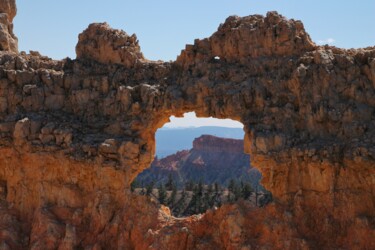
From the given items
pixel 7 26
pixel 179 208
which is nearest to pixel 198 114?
pixel 7 26

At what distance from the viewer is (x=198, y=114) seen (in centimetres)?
1798

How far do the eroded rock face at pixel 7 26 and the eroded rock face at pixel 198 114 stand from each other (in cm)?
208

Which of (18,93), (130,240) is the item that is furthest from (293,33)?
(18,93)

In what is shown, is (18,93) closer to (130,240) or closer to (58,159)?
(58,159)

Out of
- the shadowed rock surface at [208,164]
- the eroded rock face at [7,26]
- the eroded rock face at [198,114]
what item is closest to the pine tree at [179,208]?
the eroded rock face at [7,26]

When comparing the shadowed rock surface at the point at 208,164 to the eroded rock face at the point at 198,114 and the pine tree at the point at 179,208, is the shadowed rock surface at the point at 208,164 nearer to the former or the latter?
the pine tree at the point at 179,208

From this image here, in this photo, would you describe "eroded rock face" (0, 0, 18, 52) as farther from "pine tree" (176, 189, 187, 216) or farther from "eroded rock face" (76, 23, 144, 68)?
"pine tree" (176, 189, 187, 216)

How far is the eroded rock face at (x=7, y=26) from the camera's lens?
21750 millimetres

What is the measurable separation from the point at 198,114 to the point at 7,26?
11.6 m

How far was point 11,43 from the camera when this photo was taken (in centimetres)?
2230

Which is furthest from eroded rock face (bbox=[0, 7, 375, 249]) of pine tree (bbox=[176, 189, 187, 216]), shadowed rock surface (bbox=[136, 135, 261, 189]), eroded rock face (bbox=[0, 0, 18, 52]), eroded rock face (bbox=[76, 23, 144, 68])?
shadowed rock surface (bbox=[136, 135, 261, 189])

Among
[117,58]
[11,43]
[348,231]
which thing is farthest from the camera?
[11,43]

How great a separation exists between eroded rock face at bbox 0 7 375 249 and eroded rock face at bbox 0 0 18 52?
208 centimetres

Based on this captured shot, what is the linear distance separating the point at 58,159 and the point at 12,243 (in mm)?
3932
